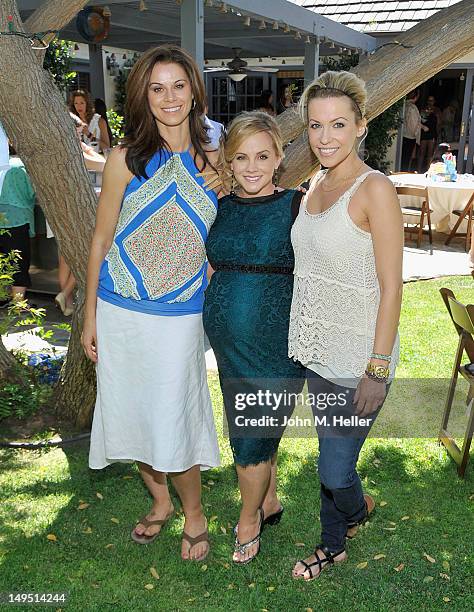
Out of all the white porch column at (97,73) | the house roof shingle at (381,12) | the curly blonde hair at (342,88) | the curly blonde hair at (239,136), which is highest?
the house roof shingle at (381,12)

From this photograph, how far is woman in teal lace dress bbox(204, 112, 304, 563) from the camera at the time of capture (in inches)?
99.9

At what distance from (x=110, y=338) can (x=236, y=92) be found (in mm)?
15774

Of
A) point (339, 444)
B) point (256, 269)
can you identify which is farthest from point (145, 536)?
point (256, 269)

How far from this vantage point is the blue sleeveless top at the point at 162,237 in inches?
101

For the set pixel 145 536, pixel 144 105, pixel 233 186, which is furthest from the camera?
pixel 145 536

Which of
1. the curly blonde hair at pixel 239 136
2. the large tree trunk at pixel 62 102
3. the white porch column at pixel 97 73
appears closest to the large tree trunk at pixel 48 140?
the large tree trunk at pixel 62 102

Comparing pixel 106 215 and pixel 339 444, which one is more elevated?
pixel 106 215

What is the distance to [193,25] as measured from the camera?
7402mm

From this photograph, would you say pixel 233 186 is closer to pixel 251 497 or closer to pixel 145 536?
pixel 251 497

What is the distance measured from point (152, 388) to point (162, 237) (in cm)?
61

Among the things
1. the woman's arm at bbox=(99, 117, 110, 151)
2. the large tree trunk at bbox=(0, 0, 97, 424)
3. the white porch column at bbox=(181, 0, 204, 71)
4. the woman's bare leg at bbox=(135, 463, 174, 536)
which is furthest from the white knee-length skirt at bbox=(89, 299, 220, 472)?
the woman's arm at bbox=(99, 117, 110, 151)

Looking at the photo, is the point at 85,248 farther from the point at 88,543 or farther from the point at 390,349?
the point at 390,349

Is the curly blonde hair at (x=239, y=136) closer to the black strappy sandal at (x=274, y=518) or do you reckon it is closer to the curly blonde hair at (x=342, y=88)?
the curly blonde hair at (x=342, y=88)

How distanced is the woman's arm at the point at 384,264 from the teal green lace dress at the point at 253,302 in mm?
375
